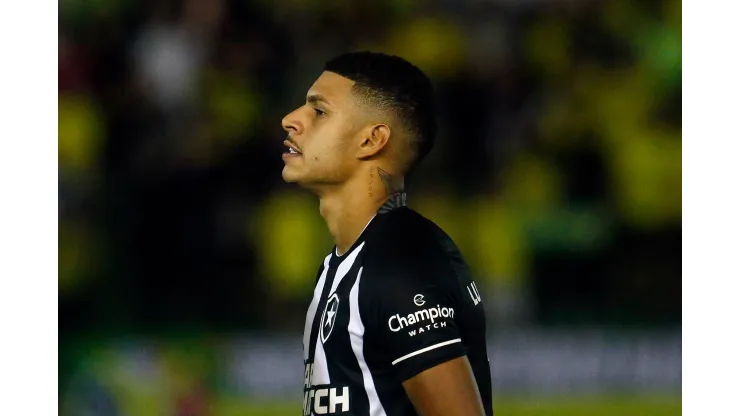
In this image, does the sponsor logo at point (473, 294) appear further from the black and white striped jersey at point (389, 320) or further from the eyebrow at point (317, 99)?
the eyebrow at point (317, 99)

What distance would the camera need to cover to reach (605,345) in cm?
383

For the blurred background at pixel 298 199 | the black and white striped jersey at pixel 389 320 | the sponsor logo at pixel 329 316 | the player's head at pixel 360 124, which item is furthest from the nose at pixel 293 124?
the blurred background at pixel 298 199

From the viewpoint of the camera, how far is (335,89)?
8.27 feet

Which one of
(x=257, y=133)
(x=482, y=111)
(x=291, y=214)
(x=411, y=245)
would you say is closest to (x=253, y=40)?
(x=257, y=133)

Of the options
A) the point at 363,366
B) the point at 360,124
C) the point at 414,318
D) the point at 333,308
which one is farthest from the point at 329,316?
the point at 360,124

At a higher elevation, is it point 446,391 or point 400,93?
point 400,93

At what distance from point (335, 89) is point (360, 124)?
13 centimetres

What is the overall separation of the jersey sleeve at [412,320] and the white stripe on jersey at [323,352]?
16cm

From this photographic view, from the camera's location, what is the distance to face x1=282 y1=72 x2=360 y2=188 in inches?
97.4

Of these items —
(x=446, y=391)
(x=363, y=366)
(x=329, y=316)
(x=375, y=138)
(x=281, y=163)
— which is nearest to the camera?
(x=446, y=391)

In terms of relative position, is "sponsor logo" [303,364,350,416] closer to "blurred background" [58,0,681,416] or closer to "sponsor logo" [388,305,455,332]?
"sponsor logo" [388,305,455,332]

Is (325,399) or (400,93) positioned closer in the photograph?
(325,399)

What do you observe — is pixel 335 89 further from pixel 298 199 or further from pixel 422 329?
pixel 298 199

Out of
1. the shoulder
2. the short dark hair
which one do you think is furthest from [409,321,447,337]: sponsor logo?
the short dark hair
